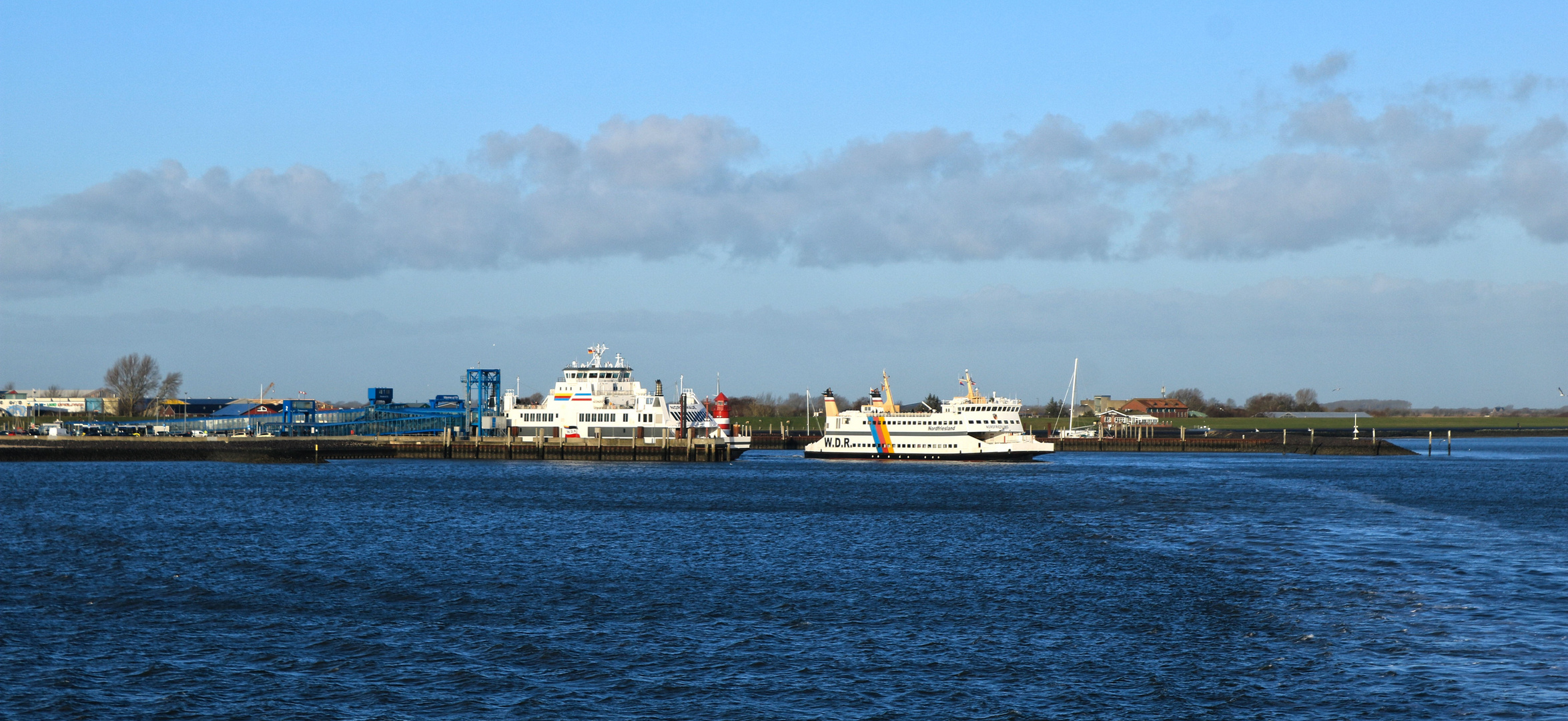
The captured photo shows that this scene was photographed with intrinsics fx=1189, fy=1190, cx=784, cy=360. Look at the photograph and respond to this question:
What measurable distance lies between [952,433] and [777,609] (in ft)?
247

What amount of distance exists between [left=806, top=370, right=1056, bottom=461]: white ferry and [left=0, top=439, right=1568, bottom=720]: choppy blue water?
38429 mm

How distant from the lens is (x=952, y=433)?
105 metres

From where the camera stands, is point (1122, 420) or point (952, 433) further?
point (1122, 420)

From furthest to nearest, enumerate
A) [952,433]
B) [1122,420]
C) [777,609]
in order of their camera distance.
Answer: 1. [1122,420]
2. [952,433]
3. [777,609]

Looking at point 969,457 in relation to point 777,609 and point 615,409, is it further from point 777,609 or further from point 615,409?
point 777,609

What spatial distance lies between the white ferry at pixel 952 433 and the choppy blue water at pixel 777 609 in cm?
3843

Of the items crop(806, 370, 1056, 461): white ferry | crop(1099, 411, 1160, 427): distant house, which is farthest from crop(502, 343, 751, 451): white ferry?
crop(1099, 411, 1160, 427): distant house

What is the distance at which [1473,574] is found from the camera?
38031 mm

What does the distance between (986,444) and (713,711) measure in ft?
282

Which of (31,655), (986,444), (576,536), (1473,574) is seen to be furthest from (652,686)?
(986,444)

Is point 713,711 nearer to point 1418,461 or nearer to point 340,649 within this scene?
point 340,649

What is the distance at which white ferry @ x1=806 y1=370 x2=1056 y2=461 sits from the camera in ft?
340

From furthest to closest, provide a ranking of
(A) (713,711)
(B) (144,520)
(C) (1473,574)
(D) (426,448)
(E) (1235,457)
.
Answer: (E) (1235,457)
(D) (426,448)
(B) (144,520)
(C) (1473,574)
(A) (713,711)

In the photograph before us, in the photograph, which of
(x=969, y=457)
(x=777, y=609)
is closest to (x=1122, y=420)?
(x=969, y=457)
